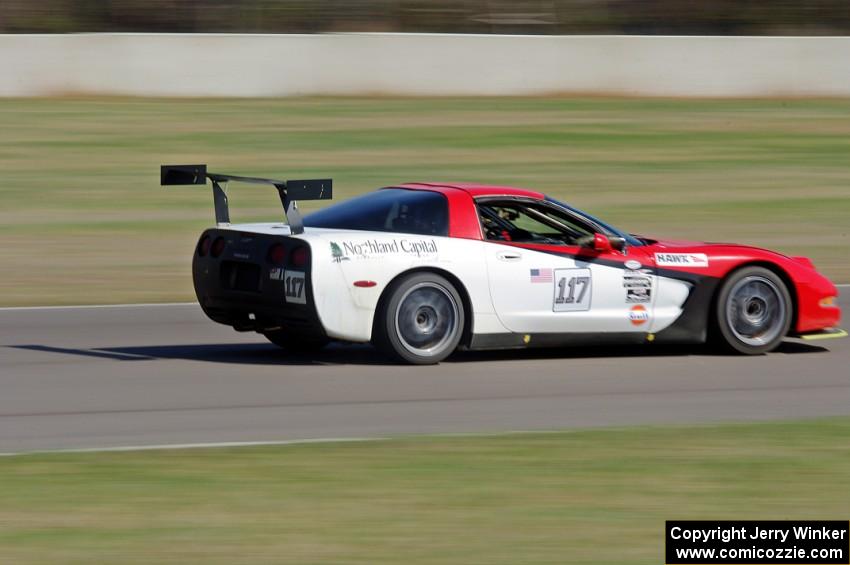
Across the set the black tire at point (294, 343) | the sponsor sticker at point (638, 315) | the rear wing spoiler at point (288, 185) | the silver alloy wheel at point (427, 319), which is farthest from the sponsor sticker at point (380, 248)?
the sponsor sticker at point (638, 315)

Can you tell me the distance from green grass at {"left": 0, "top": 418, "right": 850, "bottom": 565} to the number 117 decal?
2.40 meters

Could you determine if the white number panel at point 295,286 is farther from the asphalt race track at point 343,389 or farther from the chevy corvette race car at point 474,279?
the asphalt race track at point 343,389

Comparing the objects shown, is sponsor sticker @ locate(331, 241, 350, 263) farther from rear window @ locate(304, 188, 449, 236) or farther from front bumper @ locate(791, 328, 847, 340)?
front bumper @ locate(791, 328, 847, 340)

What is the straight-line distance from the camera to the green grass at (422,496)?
5.43 m

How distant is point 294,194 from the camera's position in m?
9.39

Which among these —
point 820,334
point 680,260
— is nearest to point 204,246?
point 680,260

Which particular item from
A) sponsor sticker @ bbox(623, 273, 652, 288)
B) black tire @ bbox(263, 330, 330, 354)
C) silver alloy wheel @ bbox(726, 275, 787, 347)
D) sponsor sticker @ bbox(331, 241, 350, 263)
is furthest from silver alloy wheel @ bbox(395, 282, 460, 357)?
silver alloy wheel @ bbox(726, 275, 787, 347)

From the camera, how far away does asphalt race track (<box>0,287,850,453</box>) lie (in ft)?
26.1

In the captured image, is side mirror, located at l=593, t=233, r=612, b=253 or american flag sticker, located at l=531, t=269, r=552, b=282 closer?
american flag sticker, located at l=531, t=269, r=552, b=282

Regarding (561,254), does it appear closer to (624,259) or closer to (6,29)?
(624,259)

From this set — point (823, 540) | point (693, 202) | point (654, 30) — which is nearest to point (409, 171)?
point (693, 202)

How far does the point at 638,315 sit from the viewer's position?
1034cm

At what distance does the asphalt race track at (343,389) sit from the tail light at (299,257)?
2.55 ft

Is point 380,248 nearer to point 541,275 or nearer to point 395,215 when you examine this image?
point 395,215
